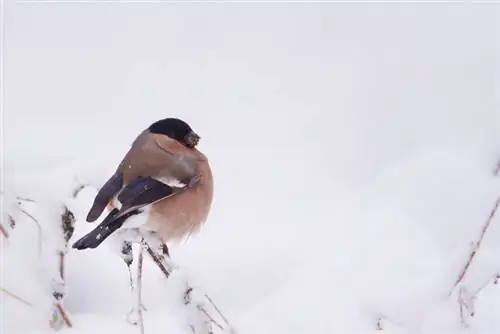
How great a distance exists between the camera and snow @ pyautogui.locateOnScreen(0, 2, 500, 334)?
8.99 feet

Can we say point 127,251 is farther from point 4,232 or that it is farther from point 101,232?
point 4,232

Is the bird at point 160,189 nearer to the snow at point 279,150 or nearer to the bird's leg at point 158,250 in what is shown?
the bird's leg at point 158,250

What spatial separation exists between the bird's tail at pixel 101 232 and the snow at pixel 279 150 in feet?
0.49

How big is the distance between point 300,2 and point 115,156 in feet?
4.67

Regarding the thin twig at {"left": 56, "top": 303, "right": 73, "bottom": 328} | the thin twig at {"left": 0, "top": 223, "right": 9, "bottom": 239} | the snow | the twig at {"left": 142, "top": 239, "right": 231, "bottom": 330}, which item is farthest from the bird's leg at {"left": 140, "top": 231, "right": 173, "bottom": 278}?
the thin twig at {"left": 0, "top": 223, "right": 9, "bottom": 239}

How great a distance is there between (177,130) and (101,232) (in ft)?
2.35

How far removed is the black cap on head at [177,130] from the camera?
309 cm

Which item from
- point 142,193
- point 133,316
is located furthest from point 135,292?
point 142,193

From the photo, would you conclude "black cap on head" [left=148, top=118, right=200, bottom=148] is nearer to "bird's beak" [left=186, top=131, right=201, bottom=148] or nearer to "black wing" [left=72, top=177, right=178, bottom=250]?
"bird's beak" [left=186, top=131, right=201, bottom=148]

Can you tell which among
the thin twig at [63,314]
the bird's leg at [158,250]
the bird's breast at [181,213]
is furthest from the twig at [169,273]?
the thin twig at [63,314]

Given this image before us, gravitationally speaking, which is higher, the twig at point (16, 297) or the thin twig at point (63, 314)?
the thin twig at point (63, 314)

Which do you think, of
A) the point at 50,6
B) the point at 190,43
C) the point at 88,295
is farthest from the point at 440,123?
the point at 50,6

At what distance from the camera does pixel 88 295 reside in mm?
2797

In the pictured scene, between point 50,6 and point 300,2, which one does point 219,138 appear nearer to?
point 300,2
